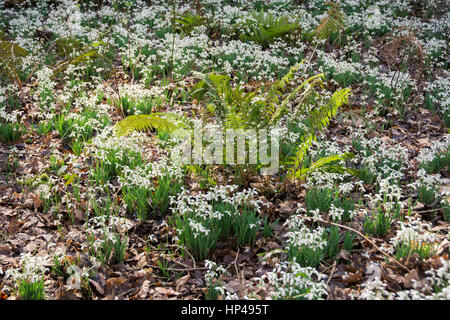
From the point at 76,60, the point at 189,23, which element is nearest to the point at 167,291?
the point at 76,60

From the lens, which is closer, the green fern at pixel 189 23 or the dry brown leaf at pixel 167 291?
the dry brown leaf at pixel 167 291

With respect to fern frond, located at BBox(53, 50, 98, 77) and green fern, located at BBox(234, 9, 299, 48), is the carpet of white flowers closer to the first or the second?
fern frond, located at BBox(53, 50, 98, 77)

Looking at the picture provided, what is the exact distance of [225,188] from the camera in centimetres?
348

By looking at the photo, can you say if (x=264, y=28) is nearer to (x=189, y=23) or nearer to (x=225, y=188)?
(x=189, y=23)

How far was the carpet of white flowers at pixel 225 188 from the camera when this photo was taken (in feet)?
9.13

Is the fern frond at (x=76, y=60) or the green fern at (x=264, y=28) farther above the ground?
the green fern at (x=264, y=28)

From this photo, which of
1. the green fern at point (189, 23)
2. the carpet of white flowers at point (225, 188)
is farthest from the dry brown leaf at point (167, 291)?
the green fern at point (189, 23)

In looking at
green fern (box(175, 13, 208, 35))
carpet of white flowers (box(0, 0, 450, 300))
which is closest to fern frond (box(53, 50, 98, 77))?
carpet of white flowers (box(0, 0, 450, 300))

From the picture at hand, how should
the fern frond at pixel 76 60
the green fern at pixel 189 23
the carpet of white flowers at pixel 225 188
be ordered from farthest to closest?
the green fern at pixel 189 23 < the fern frond at pixel 76 60 < the carpet of white flowers at pixel 225 188

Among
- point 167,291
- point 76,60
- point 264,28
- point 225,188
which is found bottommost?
point 167,291

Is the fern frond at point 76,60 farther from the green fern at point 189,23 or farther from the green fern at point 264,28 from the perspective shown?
the green fern at point 264,28

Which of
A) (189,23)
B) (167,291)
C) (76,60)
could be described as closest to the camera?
(167,291)

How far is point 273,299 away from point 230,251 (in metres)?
0.78

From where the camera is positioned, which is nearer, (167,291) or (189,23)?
(167,291)
